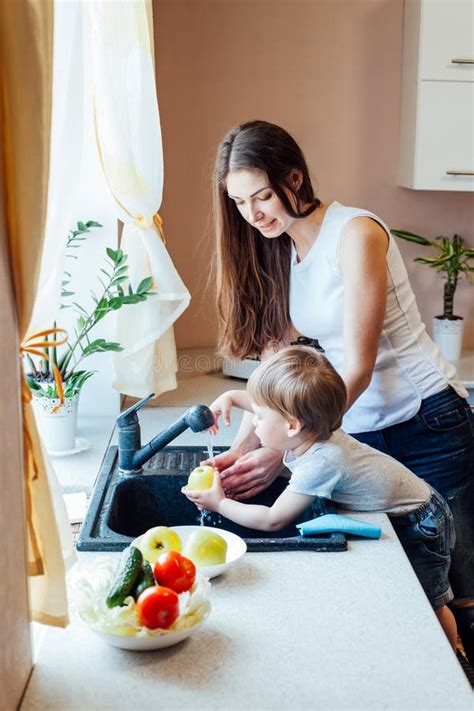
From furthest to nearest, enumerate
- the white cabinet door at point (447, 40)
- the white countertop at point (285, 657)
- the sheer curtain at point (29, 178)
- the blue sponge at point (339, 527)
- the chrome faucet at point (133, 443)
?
the white cabinet door at point (447, 40)
the chrome faucet at point (133, 443)
the blue sponge at point (339, 527)
the white countertop at point (285, 657)
the sheer curtain at point (29, 178)

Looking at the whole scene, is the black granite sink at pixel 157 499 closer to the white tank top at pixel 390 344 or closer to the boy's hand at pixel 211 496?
the boy's hand at pixel 211 496

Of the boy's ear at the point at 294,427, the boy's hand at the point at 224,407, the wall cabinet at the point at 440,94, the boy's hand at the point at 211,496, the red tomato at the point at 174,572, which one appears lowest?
the boy's hand at the point at 211,496

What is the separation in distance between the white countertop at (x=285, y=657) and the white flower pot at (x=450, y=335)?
1717mm

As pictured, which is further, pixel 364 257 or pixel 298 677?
pixel 364 257

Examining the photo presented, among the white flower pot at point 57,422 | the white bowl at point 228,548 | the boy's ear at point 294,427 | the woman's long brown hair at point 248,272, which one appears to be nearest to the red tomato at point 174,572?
the white bowl at point 228,548

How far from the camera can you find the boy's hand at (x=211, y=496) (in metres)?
1.76

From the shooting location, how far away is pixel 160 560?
1.35 m

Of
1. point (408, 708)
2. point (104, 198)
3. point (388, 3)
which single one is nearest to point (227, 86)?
point (388, 3)

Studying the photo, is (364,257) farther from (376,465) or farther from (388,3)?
(388,3)

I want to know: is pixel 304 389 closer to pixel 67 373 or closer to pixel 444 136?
pixel 67 373

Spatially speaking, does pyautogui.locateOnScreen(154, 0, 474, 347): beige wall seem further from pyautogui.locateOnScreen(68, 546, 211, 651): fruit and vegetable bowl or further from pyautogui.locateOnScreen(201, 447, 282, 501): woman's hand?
pyautogui.locateOnScreen(68, 546, 211, 651): fruit and vegetable bowl

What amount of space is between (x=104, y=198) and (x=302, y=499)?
1.16m

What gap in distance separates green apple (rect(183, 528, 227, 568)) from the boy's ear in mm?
273

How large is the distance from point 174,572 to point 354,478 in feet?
1.65
